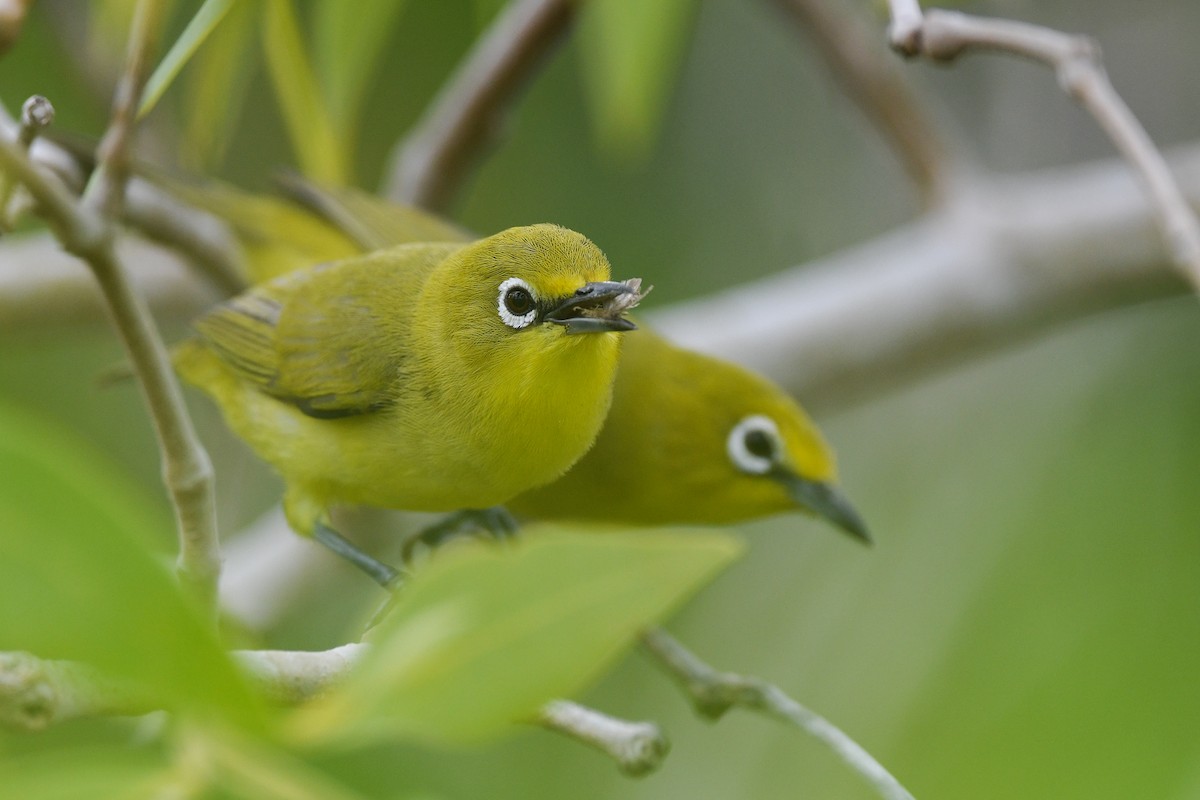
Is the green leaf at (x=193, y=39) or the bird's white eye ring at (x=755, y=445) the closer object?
the green leaf at (x=193, y=39)

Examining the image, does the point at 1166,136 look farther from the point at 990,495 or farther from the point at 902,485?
the point at 990,495

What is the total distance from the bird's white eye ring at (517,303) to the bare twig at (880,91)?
8.17ft

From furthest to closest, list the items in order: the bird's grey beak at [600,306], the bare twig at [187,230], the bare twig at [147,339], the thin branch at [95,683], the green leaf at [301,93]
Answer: the bare twig at [187,230] → the green leaf at [301,93] → the bird's grey beak at [600,306] → the bare twig at [147,339] → the thin branch at [95,683]

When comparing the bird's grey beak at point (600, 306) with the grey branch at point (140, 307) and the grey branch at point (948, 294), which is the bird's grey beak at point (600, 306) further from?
the grey branch at point (948, 294)

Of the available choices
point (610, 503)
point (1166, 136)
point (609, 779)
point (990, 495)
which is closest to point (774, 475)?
point (610, 503)

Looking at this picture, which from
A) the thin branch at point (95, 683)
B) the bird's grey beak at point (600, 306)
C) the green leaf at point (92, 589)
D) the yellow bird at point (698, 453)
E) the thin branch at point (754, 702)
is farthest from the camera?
the yellow bird at point (698, 453)

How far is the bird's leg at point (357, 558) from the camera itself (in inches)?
104

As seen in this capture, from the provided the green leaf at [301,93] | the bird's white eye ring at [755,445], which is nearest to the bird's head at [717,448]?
the bird's white eye ring at [755,445]

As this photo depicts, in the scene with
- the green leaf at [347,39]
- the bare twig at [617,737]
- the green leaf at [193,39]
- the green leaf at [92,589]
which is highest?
the green leaf at [347,39]

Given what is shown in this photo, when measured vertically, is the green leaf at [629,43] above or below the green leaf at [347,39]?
above

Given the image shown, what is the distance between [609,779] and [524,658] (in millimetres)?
4014

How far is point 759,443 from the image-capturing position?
3.13 m

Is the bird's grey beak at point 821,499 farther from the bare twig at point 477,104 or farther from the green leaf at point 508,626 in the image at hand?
the green leaf at point 508,626

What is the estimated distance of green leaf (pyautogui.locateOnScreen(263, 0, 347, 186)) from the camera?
2.90m
